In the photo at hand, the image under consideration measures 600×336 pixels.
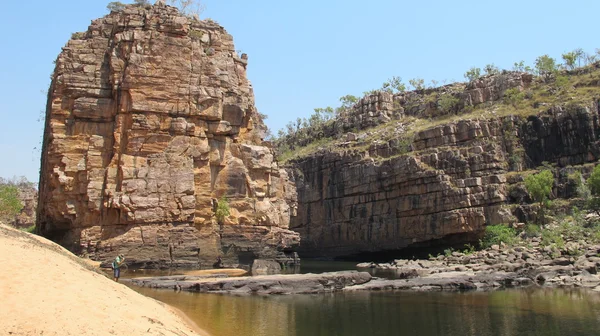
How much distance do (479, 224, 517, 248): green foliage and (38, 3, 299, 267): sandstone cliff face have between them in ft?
79.8

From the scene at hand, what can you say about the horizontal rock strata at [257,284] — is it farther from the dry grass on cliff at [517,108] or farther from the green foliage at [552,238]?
the dry grass on cliff at [517,108]

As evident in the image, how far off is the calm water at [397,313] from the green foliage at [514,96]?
45215 mm

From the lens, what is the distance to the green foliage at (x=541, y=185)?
5822 cm

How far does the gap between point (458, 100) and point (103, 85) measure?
5252 centimetres

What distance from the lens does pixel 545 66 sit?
80.7 m

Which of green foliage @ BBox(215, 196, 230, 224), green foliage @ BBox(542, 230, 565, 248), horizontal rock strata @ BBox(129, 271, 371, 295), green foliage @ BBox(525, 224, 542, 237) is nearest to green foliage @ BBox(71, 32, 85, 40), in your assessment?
green foliage @ BBox(215, 196, 230, 224)

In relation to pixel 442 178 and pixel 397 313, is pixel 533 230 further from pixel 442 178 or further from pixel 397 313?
pixel 397 313

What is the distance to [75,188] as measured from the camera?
4125 centimetres

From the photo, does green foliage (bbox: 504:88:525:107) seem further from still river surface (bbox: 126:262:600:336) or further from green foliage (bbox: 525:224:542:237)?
still river surface (bbox: 126:262:600:336)

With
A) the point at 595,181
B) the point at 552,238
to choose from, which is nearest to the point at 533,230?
the point at 552,238

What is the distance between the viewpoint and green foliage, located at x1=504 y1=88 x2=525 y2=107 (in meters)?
71.1

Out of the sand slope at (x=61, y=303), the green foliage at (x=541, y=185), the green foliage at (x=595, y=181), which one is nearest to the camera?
the sand slope at (x=61, y=303)

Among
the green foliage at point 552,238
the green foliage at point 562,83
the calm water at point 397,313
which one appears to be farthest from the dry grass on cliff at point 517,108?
the calm water at point 397,313

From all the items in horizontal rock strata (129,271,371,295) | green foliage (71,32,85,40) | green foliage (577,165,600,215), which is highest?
green foliage (71,32,85,40)
